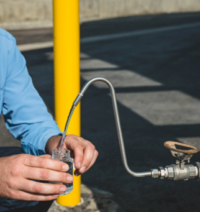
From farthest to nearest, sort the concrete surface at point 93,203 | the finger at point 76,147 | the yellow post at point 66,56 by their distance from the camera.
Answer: the concrete surface at point 93,203 → the yellow post at point 66,56 → the finger at point 76,147

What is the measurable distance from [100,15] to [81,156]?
1608cm

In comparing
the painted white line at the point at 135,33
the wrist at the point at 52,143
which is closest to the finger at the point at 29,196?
the wrist at the point at 52,143

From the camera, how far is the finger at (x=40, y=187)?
1.05 metres

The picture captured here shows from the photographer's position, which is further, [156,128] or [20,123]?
[156,128]

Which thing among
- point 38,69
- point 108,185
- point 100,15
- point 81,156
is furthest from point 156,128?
point 100,15

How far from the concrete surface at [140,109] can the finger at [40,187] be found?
1602 millimetres

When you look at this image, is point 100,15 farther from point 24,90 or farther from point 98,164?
point 24,90

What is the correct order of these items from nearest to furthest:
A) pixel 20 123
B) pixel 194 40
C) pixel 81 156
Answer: pixel 81 156, pixel 20 123, pixel 194 40

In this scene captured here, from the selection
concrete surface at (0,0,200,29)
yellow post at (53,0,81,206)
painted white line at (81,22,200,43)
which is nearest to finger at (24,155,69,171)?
yellow post at (53,0,81,206)

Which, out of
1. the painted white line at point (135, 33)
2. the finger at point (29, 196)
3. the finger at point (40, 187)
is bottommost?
the painted white line at point (135, 33)

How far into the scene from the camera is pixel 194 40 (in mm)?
9914

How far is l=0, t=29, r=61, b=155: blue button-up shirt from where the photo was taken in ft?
5.61

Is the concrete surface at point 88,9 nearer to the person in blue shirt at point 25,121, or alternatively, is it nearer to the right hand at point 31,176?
the person in blue shirt at point 25,121

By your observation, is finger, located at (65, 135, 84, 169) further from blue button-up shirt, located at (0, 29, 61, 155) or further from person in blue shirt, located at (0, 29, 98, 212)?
blue button-up shirt, located at (0, 29, 61, 155)
